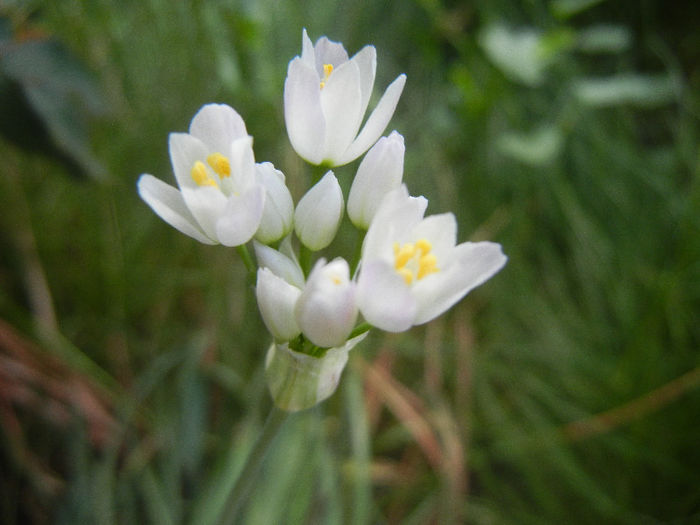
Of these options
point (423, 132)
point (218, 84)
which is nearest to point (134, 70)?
point (218, 84)

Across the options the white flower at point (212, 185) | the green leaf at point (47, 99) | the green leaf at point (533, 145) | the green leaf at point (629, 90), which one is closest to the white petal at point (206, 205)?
the white flower at point (212, 185)

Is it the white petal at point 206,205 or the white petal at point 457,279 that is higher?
the white petal at point 206,205

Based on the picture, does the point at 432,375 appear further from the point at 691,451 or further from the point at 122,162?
the point at 122,162

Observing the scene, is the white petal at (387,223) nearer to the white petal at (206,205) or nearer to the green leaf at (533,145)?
the white petal at (206,205)

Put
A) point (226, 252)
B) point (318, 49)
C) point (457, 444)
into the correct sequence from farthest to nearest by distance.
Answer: point (226, 252), point (457, 444), point (318, 49)

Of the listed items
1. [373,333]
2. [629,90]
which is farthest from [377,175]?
[629,90]
